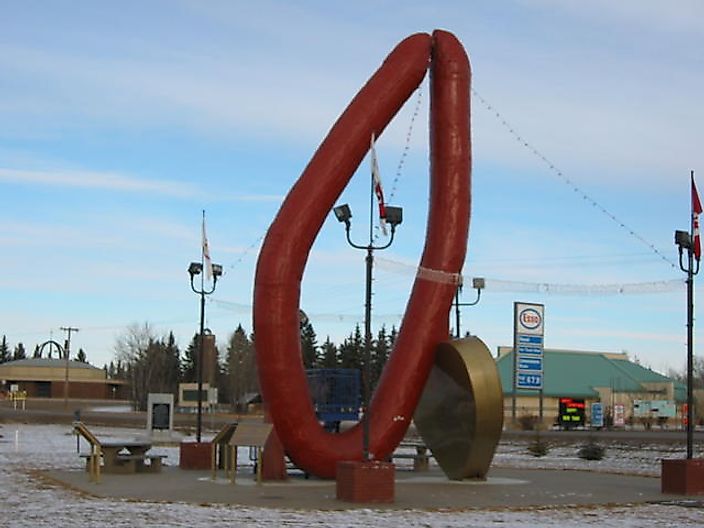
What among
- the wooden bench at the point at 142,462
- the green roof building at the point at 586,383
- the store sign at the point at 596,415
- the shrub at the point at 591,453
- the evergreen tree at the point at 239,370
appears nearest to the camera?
the wooden bench at the point at 142,462

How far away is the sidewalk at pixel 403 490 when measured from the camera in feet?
59.6

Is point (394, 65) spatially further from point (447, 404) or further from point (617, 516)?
point (617, 516)

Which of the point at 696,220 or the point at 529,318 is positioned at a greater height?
the point at 696,220

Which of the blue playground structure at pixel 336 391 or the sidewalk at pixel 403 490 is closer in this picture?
the sidewalk at pixel 403 490

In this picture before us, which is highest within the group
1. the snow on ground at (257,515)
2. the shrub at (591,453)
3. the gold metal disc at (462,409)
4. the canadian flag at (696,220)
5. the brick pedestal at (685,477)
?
the canadian flag at (696,220)

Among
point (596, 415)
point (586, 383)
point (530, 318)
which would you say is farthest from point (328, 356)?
point (530, 318)

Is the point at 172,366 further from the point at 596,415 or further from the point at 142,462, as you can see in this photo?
the point at 142,462

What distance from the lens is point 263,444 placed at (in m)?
21.7

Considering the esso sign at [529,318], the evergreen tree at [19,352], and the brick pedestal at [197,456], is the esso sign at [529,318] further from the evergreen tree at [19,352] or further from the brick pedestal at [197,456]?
the evergreen tree at [19,352]

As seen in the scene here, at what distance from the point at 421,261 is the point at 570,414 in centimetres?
4458

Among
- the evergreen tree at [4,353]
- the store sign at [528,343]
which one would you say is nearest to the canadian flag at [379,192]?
the store sign at [528,343]

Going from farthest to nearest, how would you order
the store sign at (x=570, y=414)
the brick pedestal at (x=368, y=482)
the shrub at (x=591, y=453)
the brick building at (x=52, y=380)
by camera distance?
the brick building at (x=52, y=380)
the store sign at (x=570, y=414)
the shrub at (x=591, y=453)
the brick pedestal at (x=368, y=482)

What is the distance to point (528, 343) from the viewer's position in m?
40.9

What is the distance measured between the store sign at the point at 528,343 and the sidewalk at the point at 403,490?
47.3 feet
